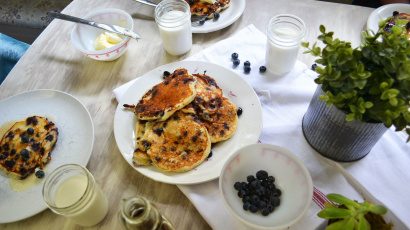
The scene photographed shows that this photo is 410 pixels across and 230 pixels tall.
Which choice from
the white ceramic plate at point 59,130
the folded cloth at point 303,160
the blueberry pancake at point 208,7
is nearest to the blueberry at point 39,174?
the white ceramic plate at point 59,130

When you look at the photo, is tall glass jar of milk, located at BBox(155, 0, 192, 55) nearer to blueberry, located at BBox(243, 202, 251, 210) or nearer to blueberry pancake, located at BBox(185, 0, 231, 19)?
blueberry pancake, located at BBox(185, 0, 231, 19)

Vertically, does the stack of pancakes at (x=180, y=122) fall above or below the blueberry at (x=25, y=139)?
above

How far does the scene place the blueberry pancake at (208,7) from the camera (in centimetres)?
148

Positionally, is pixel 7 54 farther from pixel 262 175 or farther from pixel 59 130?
pixel 262 175

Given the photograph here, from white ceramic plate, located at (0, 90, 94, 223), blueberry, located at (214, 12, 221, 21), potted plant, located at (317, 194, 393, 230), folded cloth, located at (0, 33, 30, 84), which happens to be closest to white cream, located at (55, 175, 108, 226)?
white ceramic plate, located at (0, 90, 94, 223)

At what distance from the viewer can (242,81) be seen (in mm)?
1177

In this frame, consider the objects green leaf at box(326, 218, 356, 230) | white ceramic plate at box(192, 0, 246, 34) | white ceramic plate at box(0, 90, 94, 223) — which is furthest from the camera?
white ceramic plate at box(192, 0, 246, 34)

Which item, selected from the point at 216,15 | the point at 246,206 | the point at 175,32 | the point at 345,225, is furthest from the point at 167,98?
the point at 345,225

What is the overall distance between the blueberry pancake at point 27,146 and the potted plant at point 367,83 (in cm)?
90

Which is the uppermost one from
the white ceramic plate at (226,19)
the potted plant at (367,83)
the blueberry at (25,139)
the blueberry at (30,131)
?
the potted plant at (367,83)

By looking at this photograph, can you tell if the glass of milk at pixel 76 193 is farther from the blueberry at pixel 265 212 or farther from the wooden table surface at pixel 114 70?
the blueberry at pixel 265 212

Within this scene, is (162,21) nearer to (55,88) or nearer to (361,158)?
(55,88)

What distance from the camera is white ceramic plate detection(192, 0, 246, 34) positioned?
4.63 feet

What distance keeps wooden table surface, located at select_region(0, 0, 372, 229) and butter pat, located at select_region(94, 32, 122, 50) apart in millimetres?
74
